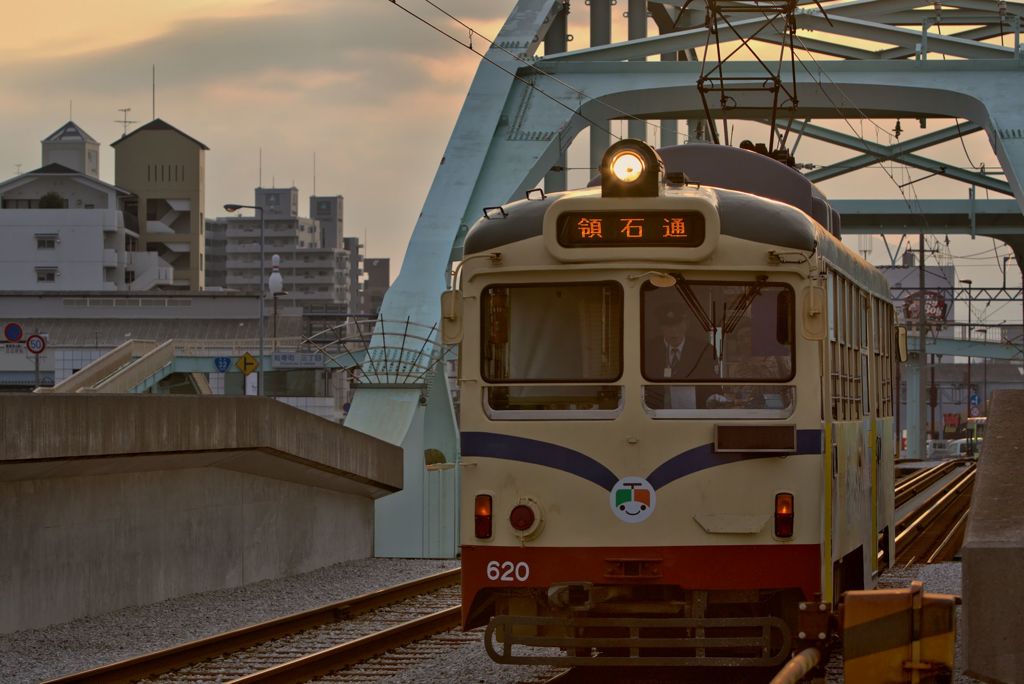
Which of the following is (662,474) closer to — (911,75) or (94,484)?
(94,484)

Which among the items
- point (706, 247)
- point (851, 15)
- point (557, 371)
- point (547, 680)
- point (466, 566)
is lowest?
point (547, 680)

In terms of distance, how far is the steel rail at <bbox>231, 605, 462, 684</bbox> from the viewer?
37.3 ft

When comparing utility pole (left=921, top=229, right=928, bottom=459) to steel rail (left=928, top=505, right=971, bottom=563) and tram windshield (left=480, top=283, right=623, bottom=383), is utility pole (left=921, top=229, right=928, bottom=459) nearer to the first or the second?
steel rail (left=928, top=505, right=971, bottom=563)

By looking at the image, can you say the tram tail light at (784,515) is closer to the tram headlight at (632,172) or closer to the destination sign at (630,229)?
the destination sign at (630,229)

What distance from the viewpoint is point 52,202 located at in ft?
355

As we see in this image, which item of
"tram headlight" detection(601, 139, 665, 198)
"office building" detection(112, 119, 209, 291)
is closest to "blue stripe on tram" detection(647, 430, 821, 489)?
"tram headlight" detection(601, 139, 665, 198)

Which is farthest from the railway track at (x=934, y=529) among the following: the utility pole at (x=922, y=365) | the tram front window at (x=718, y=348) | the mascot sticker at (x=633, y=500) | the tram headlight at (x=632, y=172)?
the utility pole at (x=922, y=365)

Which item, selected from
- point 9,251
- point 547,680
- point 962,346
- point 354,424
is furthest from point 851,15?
point 9,251

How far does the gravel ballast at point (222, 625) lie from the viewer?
1207 centimetres

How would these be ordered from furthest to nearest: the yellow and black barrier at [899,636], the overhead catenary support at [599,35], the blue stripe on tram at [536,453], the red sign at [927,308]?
the red sign at [927,308], the overhead catenary support at [599,35], the blue stripe on tram at [536,453], the yellow and black barrier at [899,636]

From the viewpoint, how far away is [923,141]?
51281mm

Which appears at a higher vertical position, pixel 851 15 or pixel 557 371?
pixel 851 15

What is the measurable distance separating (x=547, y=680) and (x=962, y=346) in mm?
78770

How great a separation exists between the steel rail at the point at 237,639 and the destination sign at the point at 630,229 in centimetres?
428
